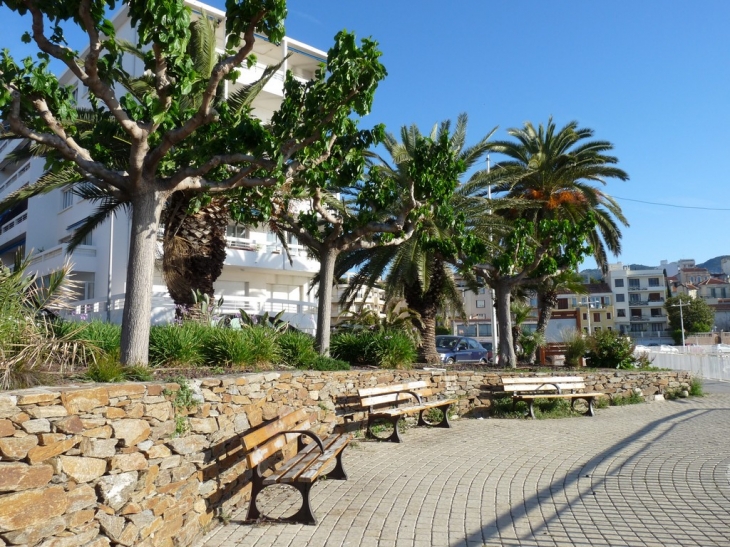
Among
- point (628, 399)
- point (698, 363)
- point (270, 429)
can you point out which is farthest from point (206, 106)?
point (698, 363)

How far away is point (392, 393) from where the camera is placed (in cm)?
1107

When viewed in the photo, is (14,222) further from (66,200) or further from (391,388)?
(391,388)

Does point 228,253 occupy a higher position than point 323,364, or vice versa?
point 228,253

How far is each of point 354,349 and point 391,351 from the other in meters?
0.79

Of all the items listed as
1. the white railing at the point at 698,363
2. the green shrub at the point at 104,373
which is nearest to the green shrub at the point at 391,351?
the green shrub at the point at 104,373

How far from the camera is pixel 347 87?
8.83m

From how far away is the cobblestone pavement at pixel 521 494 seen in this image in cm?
571

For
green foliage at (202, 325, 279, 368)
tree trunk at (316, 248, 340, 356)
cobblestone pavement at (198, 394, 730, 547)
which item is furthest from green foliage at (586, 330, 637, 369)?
green foliage at (202, 325, 279, 368)

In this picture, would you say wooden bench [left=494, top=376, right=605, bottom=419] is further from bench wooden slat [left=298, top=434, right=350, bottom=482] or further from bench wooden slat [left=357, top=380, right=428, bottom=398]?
bench wooden slat [left=298, top=434, right=350, bottom=482]

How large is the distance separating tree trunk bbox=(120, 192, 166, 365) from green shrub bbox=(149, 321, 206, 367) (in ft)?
4.52

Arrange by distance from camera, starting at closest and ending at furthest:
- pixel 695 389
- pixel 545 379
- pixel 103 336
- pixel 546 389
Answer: pixel 103 336, pixel 545 379, pixel 546 389, pixel 695 389

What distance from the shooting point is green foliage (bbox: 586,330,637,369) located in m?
18.3

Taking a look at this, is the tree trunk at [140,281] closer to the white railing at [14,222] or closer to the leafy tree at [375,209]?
the leafy tree at [375,209]

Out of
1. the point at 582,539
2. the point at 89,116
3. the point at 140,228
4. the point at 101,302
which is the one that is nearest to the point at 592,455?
the point at 582,539
